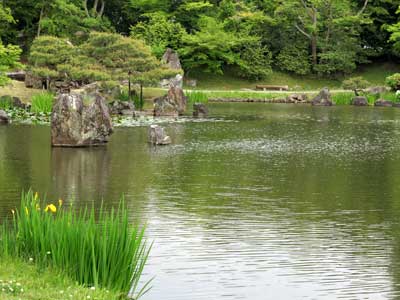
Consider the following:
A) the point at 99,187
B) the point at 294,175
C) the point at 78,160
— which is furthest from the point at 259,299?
the point at 78,160

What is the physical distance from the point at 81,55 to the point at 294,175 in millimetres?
18945

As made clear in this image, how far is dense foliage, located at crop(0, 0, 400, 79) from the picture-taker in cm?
5122

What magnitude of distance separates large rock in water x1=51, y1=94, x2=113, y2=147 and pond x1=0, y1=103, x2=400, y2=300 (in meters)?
0.56

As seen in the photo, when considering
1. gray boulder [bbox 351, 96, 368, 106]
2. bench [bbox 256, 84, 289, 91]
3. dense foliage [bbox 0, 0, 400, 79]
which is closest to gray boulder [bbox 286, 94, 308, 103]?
gray boulder [bbox 351, 96, 368, 106]

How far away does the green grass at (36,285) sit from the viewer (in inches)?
279

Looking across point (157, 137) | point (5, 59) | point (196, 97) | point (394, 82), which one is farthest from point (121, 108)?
point (394, 82)

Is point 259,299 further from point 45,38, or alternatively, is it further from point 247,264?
point 45,38

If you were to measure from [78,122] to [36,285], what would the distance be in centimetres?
1477

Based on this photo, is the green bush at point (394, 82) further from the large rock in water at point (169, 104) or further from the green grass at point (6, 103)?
the green grass at point (6, 103)

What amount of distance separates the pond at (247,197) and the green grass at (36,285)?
1.50 meters

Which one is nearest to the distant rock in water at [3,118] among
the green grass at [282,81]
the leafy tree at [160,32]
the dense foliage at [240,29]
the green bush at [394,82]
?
the dense foliage at [240,29]

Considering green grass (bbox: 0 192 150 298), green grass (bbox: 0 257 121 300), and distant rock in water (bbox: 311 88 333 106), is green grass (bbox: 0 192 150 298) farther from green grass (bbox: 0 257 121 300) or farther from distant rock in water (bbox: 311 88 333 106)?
distant rock in water (bbox: 311 88 333 106)

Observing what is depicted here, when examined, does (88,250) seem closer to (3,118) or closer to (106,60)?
(3,118)

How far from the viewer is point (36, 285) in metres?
7.45
